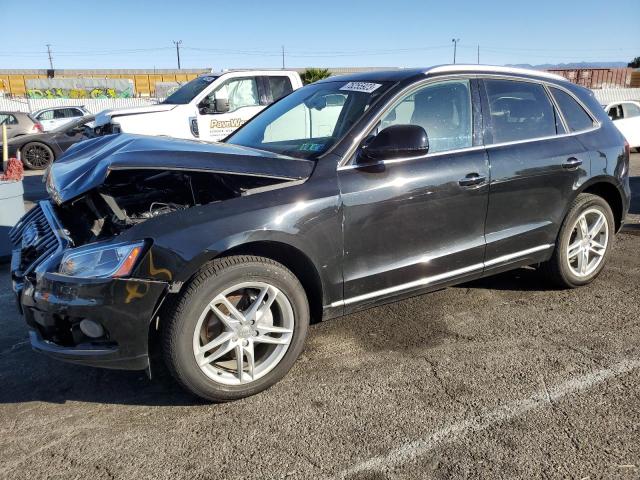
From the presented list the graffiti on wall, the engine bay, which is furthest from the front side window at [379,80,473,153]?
the graffiti on wall

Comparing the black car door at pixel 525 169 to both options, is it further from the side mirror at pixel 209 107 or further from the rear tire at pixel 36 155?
the rear tire at pixel 36 155

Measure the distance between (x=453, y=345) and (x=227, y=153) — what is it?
1922 millimetres

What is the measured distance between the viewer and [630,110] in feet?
45.8

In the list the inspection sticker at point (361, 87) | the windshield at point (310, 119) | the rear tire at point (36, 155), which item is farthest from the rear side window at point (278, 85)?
the rear tire at point (36, 155)

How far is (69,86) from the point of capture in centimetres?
4516

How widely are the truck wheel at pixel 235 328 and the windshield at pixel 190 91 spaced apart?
24.1 feet

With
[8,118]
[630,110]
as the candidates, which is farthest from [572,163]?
[8,118]

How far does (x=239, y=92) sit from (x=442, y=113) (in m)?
6.74

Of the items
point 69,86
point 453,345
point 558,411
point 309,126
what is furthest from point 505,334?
point 69,86

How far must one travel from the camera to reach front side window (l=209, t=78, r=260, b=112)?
9.65 metres

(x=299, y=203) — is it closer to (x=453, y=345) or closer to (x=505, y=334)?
(x=453, y=345)

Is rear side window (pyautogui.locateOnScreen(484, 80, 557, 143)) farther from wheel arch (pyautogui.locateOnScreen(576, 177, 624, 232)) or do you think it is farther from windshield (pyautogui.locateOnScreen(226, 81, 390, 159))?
windshield (pyautogui.locateOnScreen(226, 81, 390, 159))

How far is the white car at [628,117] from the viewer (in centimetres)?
1376

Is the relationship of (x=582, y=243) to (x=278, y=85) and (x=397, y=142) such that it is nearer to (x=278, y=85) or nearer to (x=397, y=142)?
(x=397, y=142)
